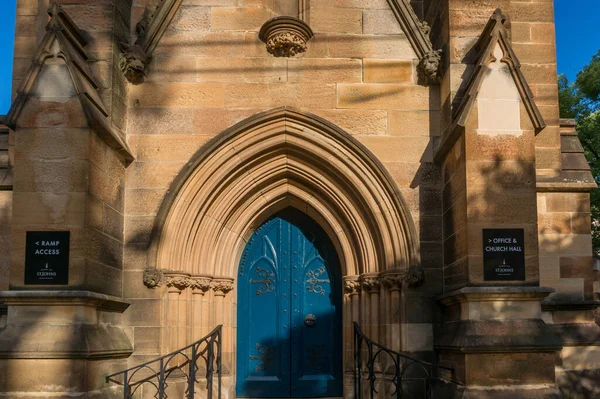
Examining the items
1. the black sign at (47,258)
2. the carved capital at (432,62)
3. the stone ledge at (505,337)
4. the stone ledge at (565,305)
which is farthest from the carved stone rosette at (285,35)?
the stone ledge at (565,305)

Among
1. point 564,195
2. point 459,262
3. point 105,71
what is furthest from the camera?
point 564,195

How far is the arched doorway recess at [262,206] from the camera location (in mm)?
6875

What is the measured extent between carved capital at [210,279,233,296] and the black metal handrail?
0.44 metres

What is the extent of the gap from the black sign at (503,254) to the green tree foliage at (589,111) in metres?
11.4

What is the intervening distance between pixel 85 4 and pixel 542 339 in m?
5.45

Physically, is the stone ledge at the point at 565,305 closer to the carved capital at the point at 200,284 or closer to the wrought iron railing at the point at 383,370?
the wrought iron railing at the point at 383,370

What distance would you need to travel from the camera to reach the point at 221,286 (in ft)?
23.8

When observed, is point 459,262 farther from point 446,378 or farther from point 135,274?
point 135,274

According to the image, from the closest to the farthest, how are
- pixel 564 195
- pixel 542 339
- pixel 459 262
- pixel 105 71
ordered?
pixel 542 339, pixel 459 262, pixel 105 71, pixel 564 195

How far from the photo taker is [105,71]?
673 cm

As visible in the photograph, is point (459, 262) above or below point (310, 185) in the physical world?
below

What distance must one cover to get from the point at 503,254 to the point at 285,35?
125 inches

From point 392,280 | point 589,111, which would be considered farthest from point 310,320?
point 589,111

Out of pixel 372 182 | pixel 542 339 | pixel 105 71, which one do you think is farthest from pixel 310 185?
pixel 542 339
